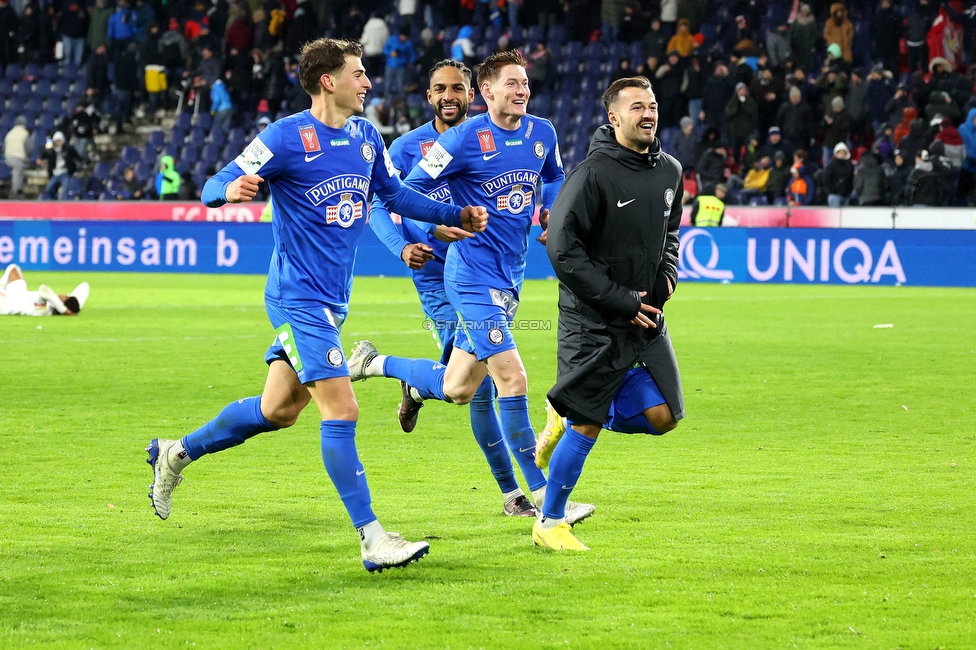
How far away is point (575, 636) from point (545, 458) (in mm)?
2938

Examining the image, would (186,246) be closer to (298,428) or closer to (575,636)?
(298,428)

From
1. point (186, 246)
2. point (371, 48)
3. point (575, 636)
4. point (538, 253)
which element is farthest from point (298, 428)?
point (371, 48)

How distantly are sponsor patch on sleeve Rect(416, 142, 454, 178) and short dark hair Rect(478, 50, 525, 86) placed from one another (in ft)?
1.35

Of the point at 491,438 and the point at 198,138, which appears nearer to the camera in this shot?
the point at 491,438

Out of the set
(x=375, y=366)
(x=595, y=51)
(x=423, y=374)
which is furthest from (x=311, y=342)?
(x=595, y=51)

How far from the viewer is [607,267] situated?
5.53m

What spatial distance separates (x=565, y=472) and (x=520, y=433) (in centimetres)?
83

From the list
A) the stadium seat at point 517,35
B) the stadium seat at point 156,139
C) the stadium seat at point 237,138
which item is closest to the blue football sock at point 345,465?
the stadium seat at point 517,35

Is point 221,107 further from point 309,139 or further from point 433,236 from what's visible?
point 309,139

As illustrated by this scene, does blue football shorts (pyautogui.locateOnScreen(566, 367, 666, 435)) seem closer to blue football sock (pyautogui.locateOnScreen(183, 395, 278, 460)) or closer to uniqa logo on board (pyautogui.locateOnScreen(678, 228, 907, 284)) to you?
blue football sock (pyautogui.locateOnScreen(183, 395, 278, 460))

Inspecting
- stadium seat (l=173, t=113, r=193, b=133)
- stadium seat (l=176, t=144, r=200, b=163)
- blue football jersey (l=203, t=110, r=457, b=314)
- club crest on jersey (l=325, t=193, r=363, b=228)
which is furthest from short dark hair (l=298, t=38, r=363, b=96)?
stadium seat (l=173, t=113, r=193, b=133)

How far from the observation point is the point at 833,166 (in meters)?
23.5

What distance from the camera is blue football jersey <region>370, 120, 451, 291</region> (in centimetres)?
732

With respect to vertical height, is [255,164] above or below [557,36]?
above
